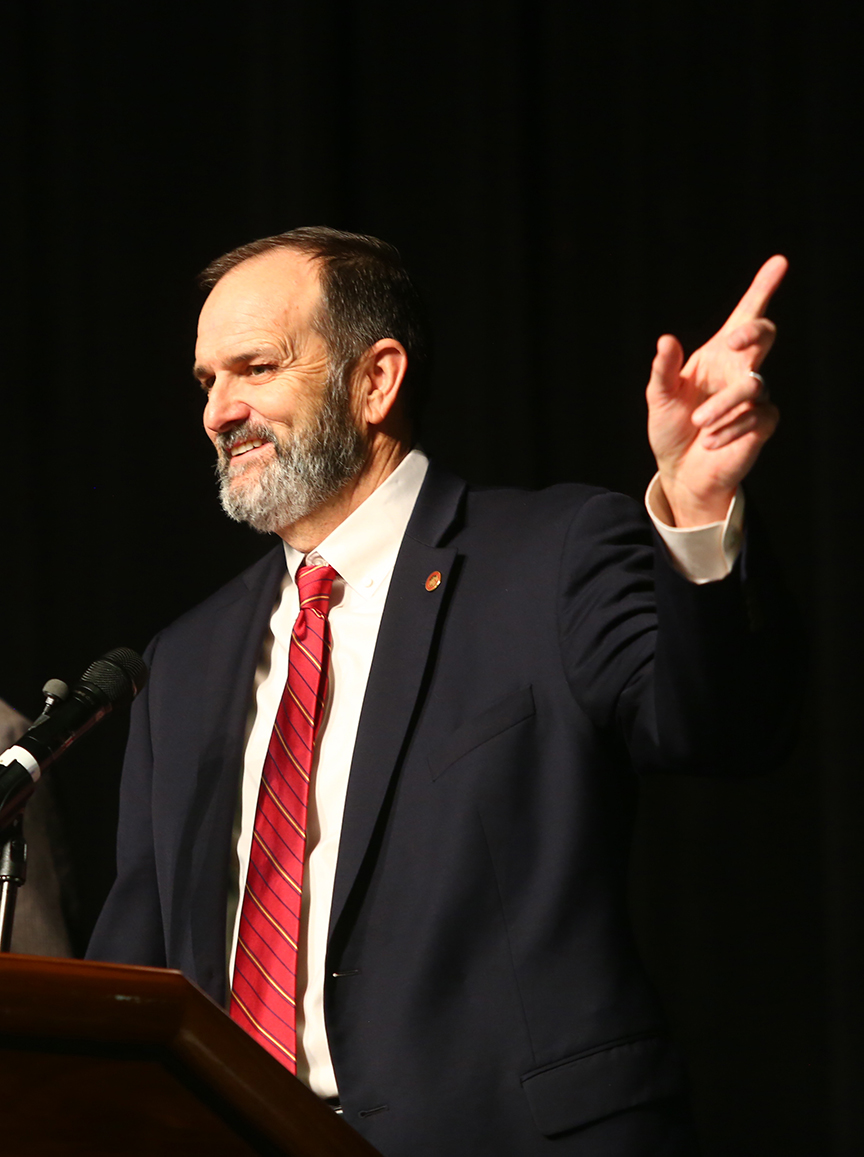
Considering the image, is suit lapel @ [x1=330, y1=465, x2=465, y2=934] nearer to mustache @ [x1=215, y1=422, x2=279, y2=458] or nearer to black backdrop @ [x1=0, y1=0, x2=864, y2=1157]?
mustache @ [x1=215, y1=422, x2=279, y2=458]

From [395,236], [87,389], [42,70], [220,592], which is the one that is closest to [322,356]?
[220,592]

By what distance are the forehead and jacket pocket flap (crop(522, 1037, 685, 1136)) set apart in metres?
1.13

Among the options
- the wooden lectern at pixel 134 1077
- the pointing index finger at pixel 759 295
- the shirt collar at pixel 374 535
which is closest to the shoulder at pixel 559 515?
the shirt collar at pixel 374 535

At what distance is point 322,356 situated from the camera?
1944 mm

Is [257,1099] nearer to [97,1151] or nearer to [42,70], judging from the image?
[97,1151]

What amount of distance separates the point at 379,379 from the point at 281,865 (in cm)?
81

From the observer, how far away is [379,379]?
2.00 metres

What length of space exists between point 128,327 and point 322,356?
95cm

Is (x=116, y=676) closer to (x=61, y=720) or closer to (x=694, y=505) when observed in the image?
(x=61, y=720)

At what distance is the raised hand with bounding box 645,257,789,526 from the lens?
1086 millimetres

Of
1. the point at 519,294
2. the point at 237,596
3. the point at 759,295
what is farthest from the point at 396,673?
the point at 519,294

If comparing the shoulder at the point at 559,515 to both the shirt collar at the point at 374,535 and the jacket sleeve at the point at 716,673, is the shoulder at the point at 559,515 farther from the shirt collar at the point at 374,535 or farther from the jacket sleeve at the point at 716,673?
the jacket sleeve at the point at 716,673

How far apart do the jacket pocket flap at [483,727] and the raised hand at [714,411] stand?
15.4 inches

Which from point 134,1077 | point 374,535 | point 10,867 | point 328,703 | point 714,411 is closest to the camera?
point 134,1077
